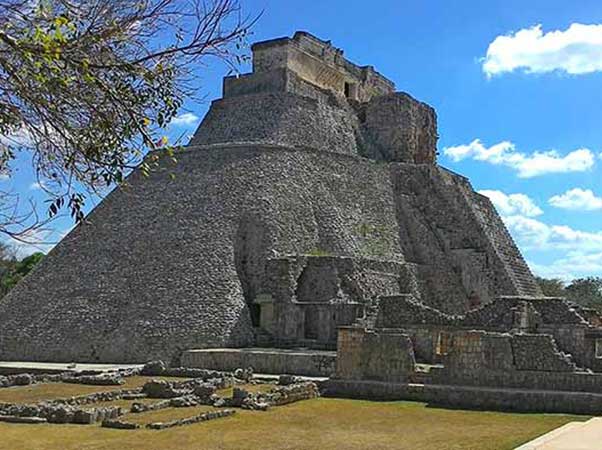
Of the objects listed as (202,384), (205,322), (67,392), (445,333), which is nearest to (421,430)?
(202,384)

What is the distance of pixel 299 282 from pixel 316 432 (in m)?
14.9

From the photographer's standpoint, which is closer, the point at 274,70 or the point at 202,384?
the point at 202,384

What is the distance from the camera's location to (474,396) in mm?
17359

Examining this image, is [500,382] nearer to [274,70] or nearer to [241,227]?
[241,227]

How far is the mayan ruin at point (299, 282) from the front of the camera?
18547 mm

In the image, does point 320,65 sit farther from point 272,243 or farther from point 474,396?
point 474,396

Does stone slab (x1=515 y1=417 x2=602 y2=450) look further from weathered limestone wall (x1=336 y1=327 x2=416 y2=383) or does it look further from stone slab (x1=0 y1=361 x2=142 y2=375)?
stone slab (x1=0 y1=361 x2=142 y2=375)

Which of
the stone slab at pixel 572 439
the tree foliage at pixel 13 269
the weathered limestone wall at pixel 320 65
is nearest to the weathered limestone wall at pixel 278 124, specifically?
the weathered limestone wall at pixel 320 65

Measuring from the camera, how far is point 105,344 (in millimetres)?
25703

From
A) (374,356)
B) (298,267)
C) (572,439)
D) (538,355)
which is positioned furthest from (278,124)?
(572,439)

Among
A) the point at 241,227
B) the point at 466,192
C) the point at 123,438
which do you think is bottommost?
the point at 123,438

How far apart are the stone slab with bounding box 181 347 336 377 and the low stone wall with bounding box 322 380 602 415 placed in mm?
3223

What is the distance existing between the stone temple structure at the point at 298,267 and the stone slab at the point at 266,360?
0.93 meters

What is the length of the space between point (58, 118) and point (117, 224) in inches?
968
